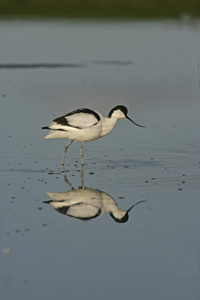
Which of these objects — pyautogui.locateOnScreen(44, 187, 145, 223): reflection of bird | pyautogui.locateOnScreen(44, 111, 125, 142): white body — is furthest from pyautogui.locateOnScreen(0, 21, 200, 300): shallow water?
pyautogui.locateOnScreen(44, 111, 125, 142): white body

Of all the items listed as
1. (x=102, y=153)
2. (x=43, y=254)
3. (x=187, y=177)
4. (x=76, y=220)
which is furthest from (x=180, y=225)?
(x=102, y=153)

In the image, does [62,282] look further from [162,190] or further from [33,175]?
[33,175]

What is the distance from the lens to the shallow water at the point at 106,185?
718 cm

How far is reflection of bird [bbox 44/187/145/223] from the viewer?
9.21 m

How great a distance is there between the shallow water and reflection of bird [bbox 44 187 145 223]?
0.05 m

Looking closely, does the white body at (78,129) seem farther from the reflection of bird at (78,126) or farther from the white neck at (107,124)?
the white neck at (107,124)

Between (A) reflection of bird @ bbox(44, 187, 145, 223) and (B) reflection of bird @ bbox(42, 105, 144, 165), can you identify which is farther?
(B) reflection of bird @ bbox(42, 105, 144, 165)

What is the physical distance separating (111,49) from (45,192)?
2039 centimetres

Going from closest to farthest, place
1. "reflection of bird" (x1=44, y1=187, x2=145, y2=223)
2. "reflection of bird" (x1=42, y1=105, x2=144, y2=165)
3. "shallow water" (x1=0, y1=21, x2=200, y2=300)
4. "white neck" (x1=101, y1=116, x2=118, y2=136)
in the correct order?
"shallow water" (x1=0, y1=21, x2=200, y2=300), "reflection of bird" (x1=44, y1=187, x2=145, y2=223), "reflection of bird" (x1=42, y1=105, x2=144, y2=165), "white neck" (x1=101, y1=116, x2=118, y2=136)

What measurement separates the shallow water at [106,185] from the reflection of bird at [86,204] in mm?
47

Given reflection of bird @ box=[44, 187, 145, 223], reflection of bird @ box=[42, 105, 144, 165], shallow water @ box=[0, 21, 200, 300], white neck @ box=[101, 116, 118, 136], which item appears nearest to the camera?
shallow water @ box=[0, 21, 200, 300]

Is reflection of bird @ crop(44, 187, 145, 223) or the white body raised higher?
the white body

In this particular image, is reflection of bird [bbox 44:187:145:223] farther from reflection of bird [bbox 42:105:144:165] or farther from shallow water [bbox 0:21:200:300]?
reflection of bird [bbox 42:105:144:165]

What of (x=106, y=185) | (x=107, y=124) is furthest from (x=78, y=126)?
(x=106, y=185)
